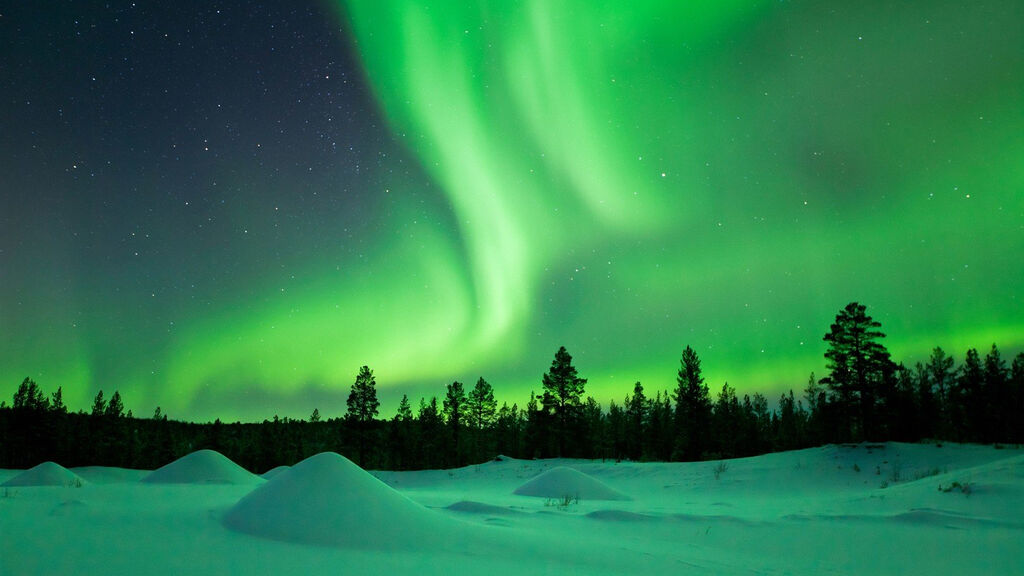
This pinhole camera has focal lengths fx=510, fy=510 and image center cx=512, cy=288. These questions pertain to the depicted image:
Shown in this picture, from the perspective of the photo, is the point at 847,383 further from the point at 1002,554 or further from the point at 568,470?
the point at 1002,554

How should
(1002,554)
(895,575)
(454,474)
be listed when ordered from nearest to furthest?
(895,575) < (1002,554) < (454,474)

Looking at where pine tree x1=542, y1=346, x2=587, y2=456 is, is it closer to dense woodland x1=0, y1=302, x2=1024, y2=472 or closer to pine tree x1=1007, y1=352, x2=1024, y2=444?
dense woodland x1=0, y1=302, x2=1024, y2=472

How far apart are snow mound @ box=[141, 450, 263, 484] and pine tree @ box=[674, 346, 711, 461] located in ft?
110

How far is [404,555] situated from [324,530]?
1.72 meters

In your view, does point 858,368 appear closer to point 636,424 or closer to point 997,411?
point 997,411

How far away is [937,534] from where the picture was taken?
9.48 meters

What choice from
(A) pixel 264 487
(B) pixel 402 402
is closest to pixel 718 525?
(A) pixel 264 487

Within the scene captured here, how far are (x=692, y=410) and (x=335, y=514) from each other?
133 ft

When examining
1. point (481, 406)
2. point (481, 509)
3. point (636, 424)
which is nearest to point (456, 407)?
point (481, 406)

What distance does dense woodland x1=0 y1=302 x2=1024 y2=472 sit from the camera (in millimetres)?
33750

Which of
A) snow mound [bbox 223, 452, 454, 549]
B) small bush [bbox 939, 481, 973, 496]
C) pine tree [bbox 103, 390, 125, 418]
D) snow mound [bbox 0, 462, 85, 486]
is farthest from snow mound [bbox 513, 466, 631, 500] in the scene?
pine tree [bbox 103, 390, 125, 418]

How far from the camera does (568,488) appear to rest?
68.1 ft

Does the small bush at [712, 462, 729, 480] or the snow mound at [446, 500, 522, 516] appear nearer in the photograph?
the snow mound at [446, 500, 522, 516]

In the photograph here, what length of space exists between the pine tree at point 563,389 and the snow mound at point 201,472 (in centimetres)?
2786
